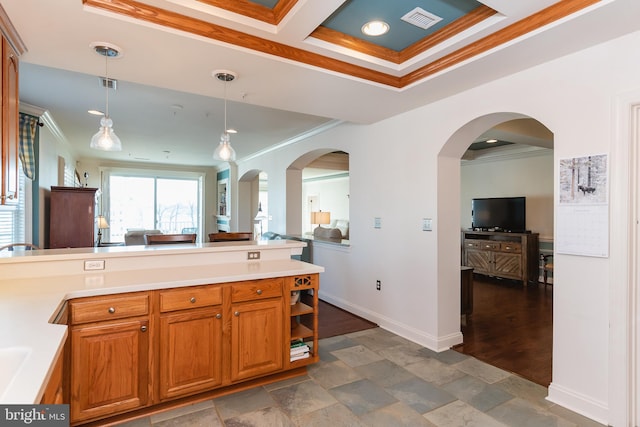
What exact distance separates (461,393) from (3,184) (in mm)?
3132

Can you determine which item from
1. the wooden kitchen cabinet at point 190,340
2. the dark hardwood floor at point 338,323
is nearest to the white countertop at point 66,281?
the wooden kitchen cabinet at point 190,340

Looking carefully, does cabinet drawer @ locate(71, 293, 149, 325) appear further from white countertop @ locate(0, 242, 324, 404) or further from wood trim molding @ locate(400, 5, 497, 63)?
wood trim molding @ locate(400, 5, 497, 63)

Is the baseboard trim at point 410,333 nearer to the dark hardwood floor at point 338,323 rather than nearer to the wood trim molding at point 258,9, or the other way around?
the dark hardwood floor at point 338,323

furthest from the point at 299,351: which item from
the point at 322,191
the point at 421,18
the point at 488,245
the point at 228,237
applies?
the point at 322,191

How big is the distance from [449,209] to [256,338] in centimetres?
209

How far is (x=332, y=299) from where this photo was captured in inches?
Result: 189

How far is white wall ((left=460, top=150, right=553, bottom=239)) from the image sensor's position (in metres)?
5.95

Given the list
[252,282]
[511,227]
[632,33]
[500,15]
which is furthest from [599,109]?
[511,227]

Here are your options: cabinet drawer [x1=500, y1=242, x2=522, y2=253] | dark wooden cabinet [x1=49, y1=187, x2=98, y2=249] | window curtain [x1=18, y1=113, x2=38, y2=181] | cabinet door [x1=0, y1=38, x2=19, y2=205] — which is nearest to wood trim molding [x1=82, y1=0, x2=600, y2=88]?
cabinet door [x1=0, y1=38, x2=19, y2=205]

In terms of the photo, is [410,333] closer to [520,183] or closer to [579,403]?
[579,403]

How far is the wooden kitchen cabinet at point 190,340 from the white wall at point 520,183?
5.88 m

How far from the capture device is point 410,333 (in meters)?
3.47

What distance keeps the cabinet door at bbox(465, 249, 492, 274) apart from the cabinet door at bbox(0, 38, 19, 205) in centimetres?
650

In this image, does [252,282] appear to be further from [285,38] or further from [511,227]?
[511,227]
